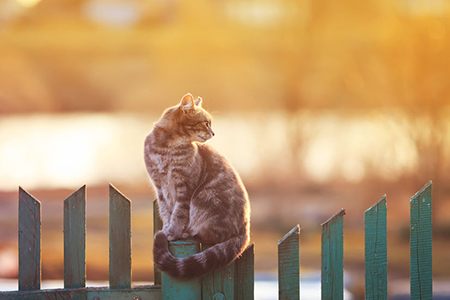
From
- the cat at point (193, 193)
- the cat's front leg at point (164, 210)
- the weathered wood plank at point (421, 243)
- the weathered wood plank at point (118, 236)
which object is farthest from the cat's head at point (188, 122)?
the weathered wood plank at point (421, 243)

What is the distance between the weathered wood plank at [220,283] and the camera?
2436mm

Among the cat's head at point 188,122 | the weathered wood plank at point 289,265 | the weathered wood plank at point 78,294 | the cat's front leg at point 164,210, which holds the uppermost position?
the cat's head at point 188,122

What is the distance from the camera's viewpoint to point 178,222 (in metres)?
2.53

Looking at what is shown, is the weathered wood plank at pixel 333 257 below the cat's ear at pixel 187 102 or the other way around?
below

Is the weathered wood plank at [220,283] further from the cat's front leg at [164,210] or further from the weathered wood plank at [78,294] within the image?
the cat's front leg at [164,210]

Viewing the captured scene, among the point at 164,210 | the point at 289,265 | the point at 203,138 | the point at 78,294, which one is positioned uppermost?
the point at 203,138

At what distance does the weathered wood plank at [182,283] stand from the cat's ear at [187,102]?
71 cm

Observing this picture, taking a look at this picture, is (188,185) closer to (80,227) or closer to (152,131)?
(152,131)

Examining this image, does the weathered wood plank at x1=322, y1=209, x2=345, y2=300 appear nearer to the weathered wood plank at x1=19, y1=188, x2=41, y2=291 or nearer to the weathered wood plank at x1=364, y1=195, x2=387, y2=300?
the weathered wood plank at x1=364, y1=195, x2=387, y2=300

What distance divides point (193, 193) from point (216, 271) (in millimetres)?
421

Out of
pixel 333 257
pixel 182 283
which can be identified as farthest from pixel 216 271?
pixel 333 257

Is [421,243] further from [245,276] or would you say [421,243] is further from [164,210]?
[164,210]

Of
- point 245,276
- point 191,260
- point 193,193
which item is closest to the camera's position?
point 191,260

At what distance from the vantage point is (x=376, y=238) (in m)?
2.40
